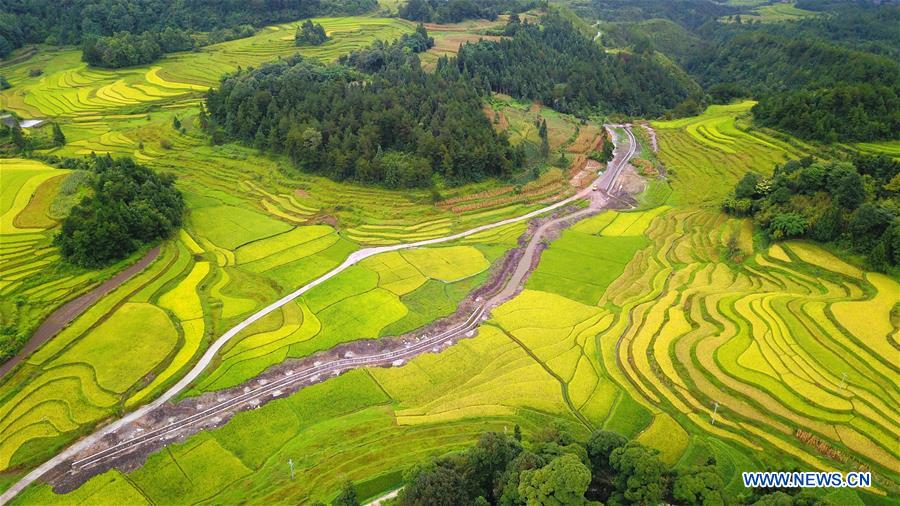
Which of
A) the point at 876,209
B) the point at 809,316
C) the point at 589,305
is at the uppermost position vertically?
the point at 876,209

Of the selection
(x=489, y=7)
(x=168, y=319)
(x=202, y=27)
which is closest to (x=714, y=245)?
(x=168, y=319)

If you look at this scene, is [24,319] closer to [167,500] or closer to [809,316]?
[167,500]

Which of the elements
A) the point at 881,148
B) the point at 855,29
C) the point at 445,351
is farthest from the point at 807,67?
the point at 445,351

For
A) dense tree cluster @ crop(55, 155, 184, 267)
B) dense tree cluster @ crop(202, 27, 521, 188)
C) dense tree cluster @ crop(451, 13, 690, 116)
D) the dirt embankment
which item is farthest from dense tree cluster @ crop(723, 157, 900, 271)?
dense tree cluster @ crop(55, 155, 184, 267)

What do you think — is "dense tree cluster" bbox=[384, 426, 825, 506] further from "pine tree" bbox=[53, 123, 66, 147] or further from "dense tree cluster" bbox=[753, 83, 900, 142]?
"pine tree" bbox=[53, 123, 66, 147]

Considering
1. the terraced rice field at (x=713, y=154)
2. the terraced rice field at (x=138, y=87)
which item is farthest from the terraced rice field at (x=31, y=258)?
the terraced rice field at (x=713, y=154)

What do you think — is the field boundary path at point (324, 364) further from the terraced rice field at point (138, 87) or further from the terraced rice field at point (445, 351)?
the terraced rice field at point (138, 87)

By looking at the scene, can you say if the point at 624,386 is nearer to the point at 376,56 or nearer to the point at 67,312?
the point at 67,312
